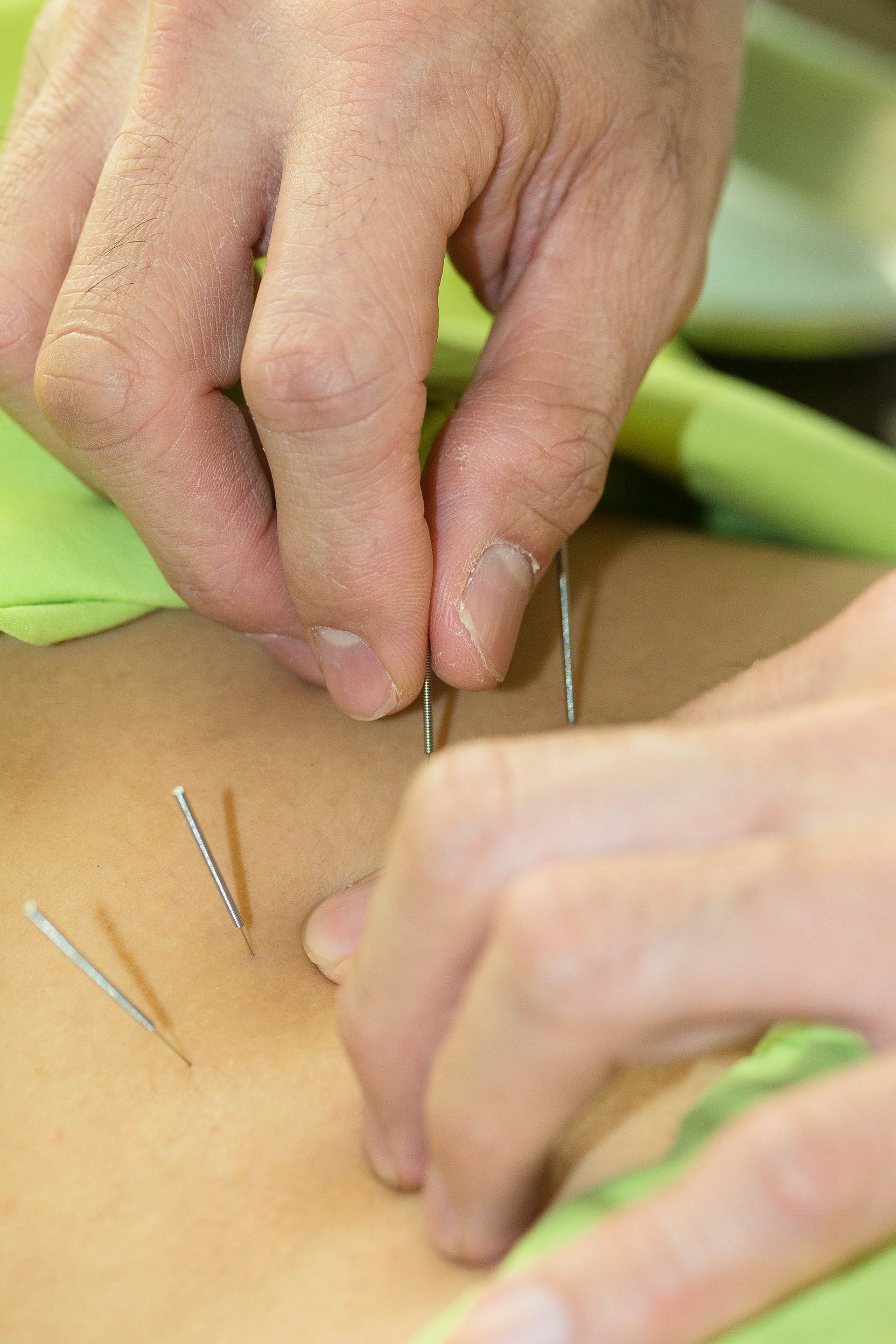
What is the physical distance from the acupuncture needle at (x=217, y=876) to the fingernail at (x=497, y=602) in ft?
0.95

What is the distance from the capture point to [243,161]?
0.94m

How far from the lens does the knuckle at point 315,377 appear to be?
0.83 meters

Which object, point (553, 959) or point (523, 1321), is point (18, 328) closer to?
point (553, 959)

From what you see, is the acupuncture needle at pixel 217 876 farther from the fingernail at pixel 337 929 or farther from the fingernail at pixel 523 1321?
the fingernail at pixel 523 1321

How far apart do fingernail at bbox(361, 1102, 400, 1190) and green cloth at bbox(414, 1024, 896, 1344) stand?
0.10 metres

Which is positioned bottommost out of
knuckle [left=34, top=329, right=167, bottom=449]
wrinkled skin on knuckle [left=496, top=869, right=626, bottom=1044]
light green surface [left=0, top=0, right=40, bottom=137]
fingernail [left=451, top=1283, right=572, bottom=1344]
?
fingernail [left=451, top=1283, right=572, bottom=1344]

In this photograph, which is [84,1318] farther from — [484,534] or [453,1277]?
[484,534]

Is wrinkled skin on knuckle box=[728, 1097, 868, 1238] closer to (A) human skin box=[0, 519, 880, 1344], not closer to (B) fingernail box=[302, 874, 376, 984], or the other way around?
(A) human skin box=[0, 519, 880, 1344]

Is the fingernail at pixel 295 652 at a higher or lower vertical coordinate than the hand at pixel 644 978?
lower

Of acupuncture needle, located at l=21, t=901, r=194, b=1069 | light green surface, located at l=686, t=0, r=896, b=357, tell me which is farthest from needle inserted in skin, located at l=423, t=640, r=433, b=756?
light green surface, located at l=686, t=0, r=896, b=357

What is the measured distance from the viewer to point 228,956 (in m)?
0.91

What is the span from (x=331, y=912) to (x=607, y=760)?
392 millimetres

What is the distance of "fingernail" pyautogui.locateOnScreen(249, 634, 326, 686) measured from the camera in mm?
1104

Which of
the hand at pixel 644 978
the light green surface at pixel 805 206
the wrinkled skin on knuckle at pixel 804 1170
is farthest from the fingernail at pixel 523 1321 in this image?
the light green surface at pixel 805 206
